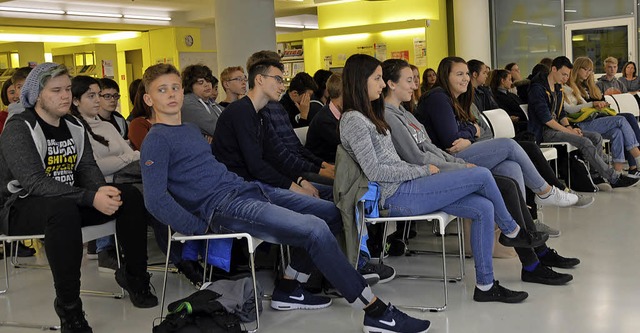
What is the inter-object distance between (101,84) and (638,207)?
4367 millimetres

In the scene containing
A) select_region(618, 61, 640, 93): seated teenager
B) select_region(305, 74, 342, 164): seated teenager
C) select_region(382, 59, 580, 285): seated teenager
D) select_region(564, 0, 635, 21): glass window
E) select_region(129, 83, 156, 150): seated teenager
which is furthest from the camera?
select_region(564, 0, 635, 21): glass window

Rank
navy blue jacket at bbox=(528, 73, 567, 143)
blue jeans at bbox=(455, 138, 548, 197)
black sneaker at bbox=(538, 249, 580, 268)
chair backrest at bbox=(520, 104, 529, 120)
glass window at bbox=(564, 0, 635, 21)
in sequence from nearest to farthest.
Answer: black sneaker at bbox=(538, 249, 580, 268)
blue jeans at bbox=(455, 138, 548, 197)
navy blue jacket at bbox=(528, 73, 567, 143)
chair backrest at bbox=(520, 104, 529, 120)
glass window at bbox=(564, 0, 635, 21)

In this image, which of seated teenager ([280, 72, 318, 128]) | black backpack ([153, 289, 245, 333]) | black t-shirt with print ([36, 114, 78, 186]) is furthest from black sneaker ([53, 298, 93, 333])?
seated teenager ([280, 72, 318, 128])

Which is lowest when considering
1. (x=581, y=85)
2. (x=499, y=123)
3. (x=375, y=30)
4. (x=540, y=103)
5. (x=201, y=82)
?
(x=499, y=123)

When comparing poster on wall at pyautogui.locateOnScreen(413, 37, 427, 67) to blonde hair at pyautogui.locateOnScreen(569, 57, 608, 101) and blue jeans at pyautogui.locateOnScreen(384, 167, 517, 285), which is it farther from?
blue jeans at pyautogui.locateOnScreen(384, 167, 517, 285)

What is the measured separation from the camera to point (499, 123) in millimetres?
5914

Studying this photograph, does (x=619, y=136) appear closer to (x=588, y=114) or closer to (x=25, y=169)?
(x=588, y=114)

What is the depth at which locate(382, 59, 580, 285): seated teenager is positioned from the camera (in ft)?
13.0

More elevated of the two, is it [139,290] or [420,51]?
[420,51]

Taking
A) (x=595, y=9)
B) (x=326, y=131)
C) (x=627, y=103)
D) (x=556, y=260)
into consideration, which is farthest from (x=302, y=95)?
(x=595, y=9)

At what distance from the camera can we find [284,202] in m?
3.77

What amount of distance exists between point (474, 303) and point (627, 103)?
5.35 meters

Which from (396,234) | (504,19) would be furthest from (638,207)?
(504,19)

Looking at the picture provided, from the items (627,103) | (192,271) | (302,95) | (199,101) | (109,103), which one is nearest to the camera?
(192,271)
